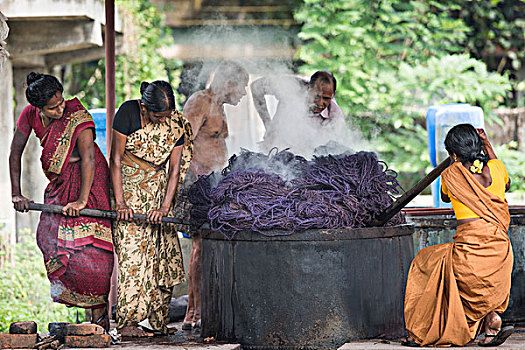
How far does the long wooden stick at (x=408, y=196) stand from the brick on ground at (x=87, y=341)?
198 centimetres

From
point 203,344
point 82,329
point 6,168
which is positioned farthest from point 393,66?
point 82,329

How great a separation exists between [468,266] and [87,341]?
2.52m

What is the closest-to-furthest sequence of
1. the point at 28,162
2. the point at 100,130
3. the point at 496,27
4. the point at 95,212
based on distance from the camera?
the point at 95,212 < the point at 100,130 < the point at 28,162 < the point at 496,27

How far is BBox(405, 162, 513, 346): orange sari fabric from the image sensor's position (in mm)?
4578

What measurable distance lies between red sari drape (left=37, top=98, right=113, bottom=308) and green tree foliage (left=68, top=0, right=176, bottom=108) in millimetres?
5514

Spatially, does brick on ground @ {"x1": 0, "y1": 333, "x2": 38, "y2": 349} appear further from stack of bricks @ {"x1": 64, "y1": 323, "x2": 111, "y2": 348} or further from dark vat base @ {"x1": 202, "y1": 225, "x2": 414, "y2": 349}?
dark vat base @ {"x1": 202, "y1": 225, "x2": 414, "y2": 349}

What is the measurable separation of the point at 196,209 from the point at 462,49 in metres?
8.96

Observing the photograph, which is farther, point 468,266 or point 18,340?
point 18,340

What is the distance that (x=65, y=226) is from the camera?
5.32 meters

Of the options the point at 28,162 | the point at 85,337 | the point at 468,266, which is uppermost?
the point at 28,162

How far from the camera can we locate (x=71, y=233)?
5.32 meters

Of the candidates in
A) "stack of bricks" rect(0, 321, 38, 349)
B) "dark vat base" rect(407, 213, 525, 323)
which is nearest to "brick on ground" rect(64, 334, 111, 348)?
"stack of bricks" rect(0, 321, 38, 349)

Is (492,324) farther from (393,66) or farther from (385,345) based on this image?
(393,66)

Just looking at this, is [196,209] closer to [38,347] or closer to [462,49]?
[38,347]
